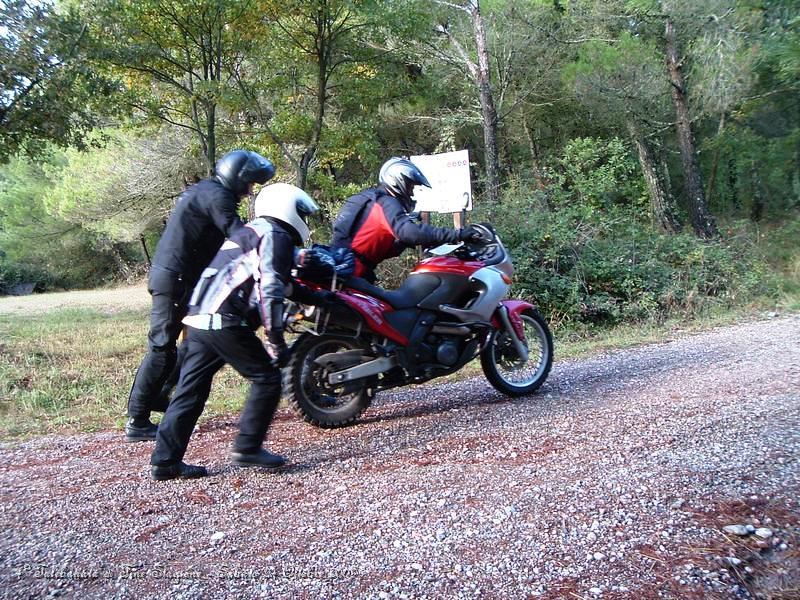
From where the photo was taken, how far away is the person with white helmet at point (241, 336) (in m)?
4.23

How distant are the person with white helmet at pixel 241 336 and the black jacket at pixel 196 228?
0.85 feet

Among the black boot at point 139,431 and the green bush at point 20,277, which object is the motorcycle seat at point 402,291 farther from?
the green bush at point 20,277

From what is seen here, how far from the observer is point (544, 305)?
11.0 metres

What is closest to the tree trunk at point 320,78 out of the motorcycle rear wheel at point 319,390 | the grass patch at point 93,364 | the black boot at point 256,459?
the grass patch at point 93,364

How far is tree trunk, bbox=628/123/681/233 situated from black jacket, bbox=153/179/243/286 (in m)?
13.7

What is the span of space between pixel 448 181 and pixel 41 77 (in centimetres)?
645

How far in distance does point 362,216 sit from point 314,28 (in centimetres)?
882

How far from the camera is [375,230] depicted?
18.6 ft

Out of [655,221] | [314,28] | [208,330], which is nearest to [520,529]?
[208,330]

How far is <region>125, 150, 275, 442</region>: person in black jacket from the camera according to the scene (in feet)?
15.0

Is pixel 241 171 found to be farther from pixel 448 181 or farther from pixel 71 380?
pixel 448 181

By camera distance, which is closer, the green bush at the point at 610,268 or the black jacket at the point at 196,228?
the black jacket at the point at 196,228

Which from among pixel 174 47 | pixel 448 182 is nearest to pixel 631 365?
pixel 448 182

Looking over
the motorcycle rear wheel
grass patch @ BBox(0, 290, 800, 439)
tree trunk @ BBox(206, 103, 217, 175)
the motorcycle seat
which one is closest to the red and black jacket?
the motorcycle seat
